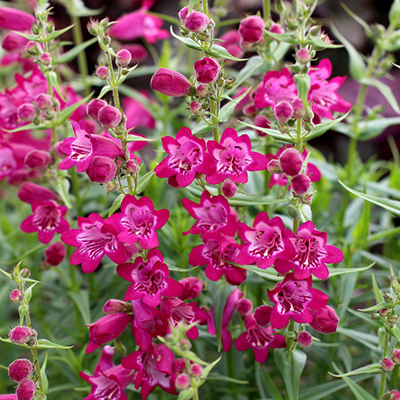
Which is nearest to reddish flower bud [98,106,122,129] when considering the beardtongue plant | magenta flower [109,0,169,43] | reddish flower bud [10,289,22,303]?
the beardtongue plant

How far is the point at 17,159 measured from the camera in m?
1.40

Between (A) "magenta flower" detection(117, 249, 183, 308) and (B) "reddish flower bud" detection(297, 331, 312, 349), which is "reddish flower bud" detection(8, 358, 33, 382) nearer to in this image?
(A) "magenta flower" detection(117, 249, 183, 308)

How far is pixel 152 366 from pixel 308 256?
42 centimetres

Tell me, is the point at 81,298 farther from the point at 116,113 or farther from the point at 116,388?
the point at 116,113

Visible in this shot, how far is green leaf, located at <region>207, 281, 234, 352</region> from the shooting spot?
1026mm

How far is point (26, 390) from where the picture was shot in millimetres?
841

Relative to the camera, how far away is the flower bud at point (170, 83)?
3.16ft

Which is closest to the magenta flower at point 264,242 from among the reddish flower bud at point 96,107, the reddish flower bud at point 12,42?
the reddish flower bud at point 96,107

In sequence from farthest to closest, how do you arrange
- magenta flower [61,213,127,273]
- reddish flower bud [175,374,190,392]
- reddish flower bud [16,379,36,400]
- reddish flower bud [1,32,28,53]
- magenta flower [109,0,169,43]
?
magenta flower [109,0,169,43] < reddish flower bud [1,32,28,53] < magenta flower [61,213,127,273] < reddish flower bud [16,379,36,400] < reddish flower bud [175,374,190,392]

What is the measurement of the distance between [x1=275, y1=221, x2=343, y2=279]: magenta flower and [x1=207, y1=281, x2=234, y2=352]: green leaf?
22 cm

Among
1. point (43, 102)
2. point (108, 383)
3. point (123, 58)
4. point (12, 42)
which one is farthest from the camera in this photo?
point (12, 42)

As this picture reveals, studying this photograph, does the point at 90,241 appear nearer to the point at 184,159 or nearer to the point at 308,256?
the point at 184,159

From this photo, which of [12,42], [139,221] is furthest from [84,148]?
[12,42]

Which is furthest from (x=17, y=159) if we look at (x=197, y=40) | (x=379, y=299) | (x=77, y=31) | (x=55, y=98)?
(x=379, y=299)
